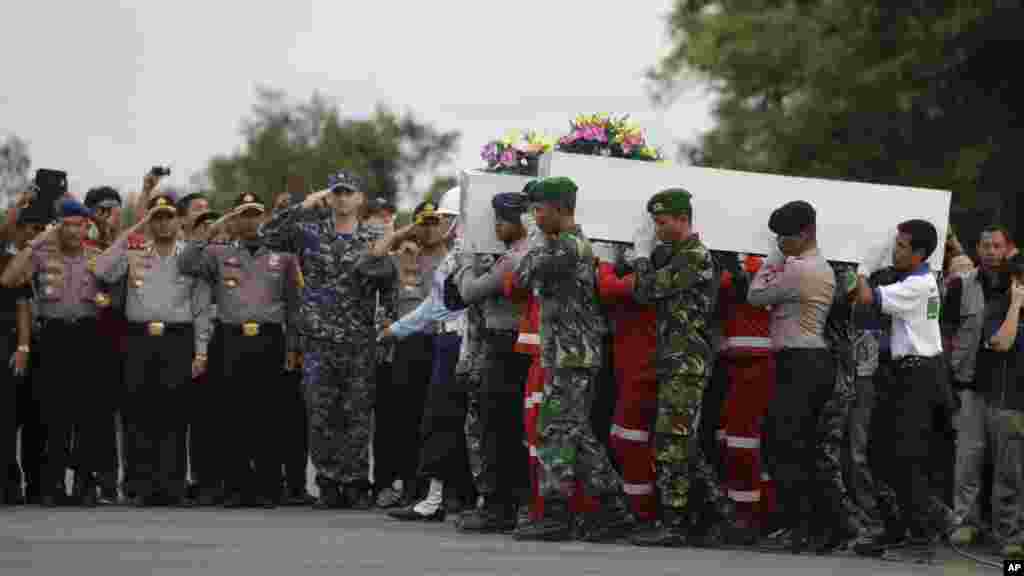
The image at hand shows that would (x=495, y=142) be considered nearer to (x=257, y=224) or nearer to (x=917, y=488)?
(x=257, y=224)

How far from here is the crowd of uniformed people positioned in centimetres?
1354

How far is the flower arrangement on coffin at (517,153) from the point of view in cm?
1515

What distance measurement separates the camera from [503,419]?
1426 centimetres

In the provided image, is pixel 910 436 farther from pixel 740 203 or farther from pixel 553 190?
pixel 553 190

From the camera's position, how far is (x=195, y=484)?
1677 centimetres

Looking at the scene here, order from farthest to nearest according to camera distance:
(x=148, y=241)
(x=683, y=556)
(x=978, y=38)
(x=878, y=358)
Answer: (x=978, y=38) < (x=148, y=241) < (x=878, y=358) < (x=683, y=556)

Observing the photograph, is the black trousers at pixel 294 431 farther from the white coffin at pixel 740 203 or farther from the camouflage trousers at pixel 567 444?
the camouflage trousers at pixel 567 444

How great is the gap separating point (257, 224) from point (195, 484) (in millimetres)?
2083

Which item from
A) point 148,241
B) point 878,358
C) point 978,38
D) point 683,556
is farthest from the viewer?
point 978,38

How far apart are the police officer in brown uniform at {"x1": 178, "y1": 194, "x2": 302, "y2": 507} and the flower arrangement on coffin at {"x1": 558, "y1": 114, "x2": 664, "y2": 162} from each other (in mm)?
2789

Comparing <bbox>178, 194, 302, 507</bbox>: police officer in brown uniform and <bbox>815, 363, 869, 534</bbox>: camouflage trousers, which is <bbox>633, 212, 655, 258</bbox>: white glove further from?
<bbox>178, 194, 302, 507</bbox>: police officer in brown uniform

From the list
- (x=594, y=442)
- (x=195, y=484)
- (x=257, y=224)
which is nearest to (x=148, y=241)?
(x=257, y=224)

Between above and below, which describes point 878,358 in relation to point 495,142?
below

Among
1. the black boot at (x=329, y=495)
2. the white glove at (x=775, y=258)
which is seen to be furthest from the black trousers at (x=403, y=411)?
the white glove at (x=775, y=258)
